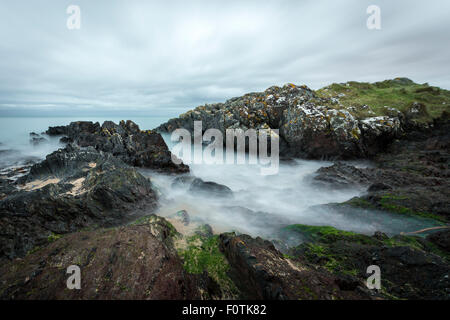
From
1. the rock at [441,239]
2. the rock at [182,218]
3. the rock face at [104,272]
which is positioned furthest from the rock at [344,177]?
the rock face at [104,272]

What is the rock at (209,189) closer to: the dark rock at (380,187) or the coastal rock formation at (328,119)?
the dark rock at (380,187)

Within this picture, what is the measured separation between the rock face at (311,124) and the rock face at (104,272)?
20726 mm

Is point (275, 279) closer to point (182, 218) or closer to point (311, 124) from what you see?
point (182, 218)

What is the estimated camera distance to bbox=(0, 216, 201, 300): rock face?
3506 mm

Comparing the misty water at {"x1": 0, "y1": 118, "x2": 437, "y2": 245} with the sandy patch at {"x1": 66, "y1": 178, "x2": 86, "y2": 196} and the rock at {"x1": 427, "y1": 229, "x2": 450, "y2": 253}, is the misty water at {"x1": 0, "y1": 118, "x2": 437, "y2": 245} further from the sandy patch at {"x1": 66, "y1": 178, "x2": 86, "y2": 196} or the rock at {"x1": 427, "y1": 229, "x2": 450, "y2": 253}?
the sandy patch at {"x1": 66, "y1": 178, "x2": 86, "y2": 196}

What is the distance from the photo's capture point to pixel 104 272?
12.8ft

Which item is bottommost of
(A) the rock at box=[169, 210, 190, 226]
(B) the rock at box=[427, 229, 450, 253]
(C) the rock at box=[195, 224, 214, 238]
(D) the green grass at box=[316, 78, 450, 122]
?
(C) the rock at box=[195, 224, 214, 238]

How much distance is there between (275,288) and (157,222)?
15.0 feet

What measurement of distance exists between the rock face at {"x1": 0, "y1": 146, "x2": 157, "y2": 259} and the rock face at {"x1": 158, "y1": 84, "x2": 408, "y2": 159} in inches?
714

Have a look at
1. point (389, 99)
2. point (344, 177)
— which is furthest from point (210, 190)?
point (389, 99)

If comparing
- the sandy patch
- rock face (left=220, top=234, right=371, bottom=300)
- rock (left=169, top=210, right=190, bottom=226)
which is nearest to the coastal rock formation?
rock (left=169, top=210, right=190, bottom=226)

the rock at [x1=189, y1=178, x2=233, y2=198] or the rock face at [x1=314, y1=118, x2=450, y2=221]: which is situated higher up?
the rock face at [x1=314, y1=118, x2=450, y2=221]

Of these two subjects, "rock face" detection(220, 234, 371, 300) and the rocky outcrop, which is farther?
the rocky outcrop
